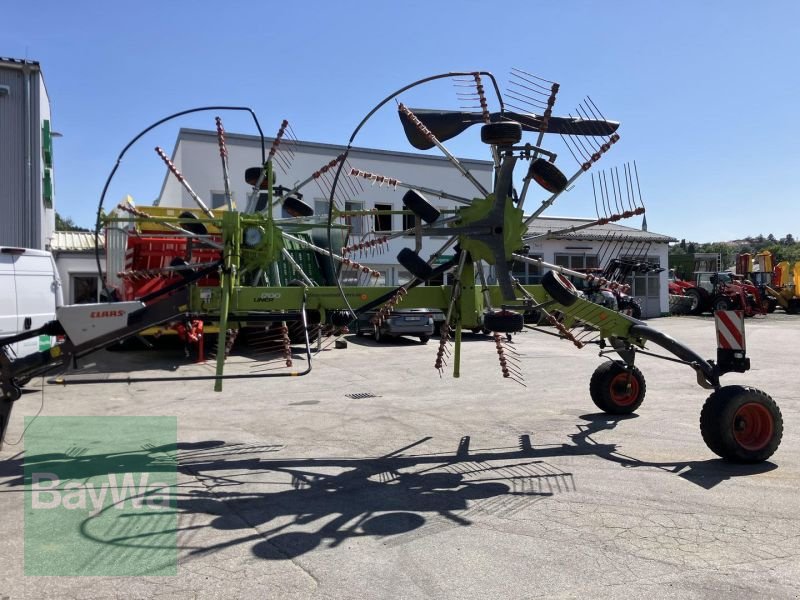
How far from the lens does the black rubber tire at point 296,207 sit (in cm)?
830

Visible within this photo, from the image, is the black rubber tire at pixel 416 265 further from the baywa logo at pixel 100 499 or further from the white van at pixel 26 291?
the white van at pixel 26 291

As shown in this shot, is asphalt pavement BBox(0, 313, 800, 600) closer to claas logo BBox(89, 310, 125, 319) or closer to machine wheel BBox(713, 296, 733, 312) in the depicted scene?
claas logo BBox(89, 310, 125, 319)

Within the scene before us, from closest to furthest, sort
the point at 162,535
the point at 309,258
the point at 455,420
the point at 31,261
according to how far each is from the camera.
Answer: the point at 162,535 → the point at 455,420 → the point at 31,261 → the point at 309,258

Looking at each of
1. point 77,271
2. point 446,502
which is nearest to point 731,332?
point 446,502

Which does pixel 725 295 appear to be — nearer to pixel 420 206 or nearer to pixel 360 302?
pixel 360 302

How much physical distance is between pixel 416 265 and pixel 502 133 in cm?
154

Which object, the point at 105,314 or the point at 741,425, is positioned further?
the point at 741,425

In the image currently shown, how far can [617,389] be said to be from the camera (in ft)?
30.7

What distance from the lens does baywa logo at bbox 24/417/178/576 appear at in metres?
4.51

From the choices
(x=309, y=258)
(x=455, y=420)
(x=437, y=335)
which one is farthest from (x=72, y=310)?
(x=437, y=335)

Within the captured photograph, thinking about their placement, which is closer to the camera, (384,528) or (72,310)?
(384,528)

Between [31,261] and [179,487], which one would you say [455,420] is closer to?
[179,487]

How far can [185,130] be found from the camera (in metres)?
23.3

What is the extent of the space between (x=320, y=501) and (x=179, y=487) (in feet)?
4.46
